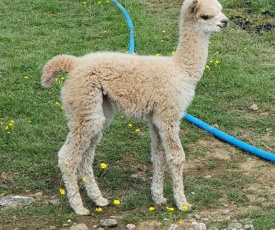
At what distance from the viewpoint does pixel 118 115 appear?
8.23 metres

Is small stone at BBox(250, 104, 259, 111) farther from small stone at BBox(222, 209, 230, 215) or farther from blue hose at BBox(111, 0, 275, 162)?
small stone at BBox(222, 209, 230, 215)

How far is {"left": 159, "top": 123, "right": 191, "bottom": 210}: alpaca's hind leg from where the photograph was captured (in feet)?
19.3

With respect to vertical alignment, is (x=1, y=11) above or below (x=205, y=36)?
below

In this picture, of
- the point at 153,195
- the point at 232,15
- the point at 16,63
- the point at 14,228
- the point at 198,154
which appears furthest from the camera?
the point at 232,15

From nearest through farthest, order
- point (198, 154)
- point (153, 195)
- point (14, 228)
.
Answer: point (14, 228), point (153, 195), point (198, 154)

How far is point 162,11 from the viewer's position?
41.7ft

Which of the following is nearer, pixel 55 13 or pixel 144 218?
pixel 144 218

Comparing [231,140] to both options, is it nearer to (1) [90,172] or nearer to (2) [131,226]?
(1) [90,172]

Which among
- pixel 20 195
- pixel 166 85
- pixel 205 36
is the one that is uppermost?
pixel 205 36

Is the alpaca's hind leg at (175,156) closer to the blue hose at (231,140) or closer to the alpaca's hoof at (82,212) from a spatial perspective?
the alpaca's hoof at (82,212)

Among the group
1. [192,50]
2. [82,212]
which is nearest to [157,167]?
[82,212]

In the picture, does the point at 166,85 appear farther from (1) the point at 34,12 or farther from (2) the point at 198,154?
(1) the point at 34,12

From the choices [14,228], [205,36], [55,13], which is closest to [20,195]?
[14,228]

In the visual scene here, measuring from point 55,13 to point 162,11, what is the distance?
2160mm
